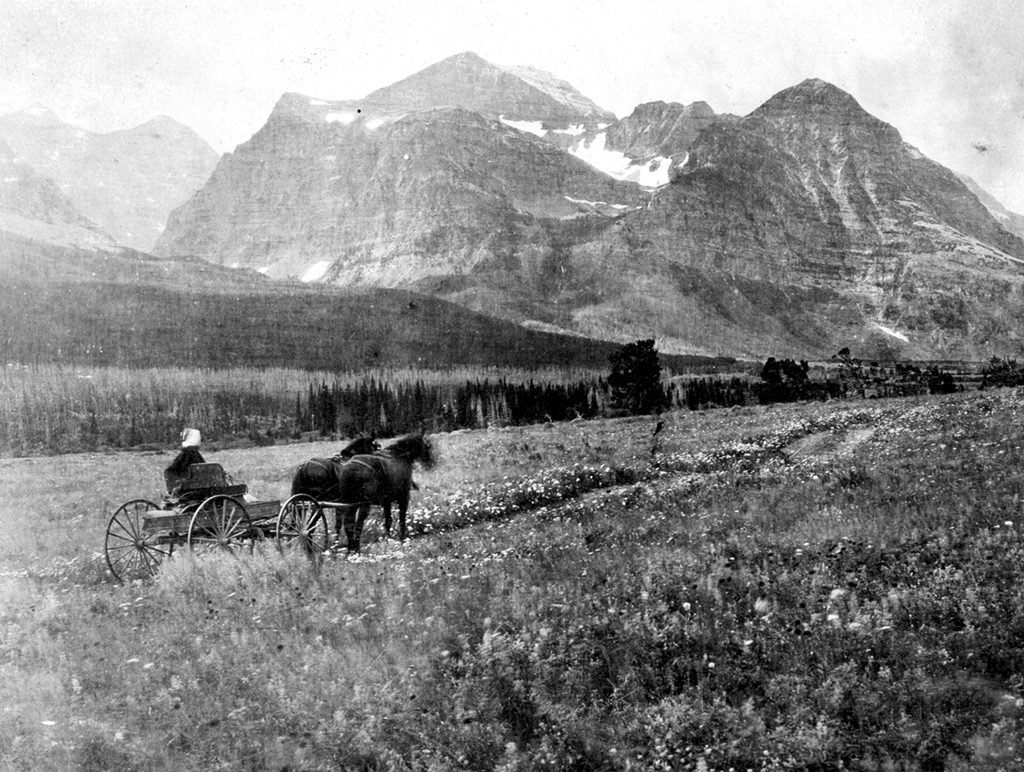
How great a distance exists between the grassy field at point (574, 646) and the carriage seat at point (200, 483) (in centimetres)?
193

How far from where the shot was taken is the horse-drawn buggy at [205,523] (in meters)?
15.6

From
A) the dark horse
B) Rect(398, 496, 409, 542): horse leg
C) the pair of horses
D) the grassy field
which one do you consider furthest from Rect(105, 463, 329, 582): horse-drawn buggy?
Rect(398, 496, 409, 542): horse leg

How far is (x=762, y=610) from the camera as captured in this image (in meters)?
9.70

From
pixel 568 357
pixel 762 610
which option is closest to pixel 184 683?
pixel 762 610

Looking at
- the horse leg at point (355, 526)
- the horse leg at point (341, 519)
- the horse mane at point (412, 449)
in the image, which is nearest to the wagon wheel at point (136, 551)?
the horse leg at point (341, 519)

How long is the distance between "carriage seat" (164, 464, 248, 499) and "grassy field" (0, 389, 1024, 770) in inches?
76.1

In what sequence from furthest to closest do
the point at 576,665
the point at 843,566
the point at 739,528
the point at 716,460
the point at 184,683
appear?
the point at 716,460 < the point at 739,528 < the point at 843,566 < the point at 184,683 < the point at 576,665

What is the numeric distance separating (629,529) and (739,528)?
243cm

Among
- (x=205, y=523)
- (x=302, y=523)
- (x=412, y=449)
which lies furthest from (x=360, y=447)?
(x=205, y=523)

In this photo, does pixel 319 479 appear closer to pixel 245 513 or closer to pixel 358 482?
pixel 358 482

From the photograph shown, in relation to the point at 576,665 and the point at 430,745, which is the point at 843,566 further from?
the point at 430,745

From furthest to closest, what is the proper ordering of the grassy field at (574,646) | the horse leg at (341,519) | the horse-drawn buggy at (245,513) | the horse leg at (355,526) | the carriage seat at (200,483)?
A: the horse leg at (341,519) → the horse leg at (355,526) → the carriage seat at (200,483) → the horse-drawn buggy at (245,513) → the grassy field at (574,646)

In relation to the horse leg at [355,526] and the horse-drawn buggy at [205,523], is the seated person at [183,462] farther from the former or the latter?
the horse leg at [355,526]

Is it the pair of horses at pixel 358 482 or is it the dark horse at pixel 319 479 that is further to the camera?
the pair of horses at pixel 358 482
